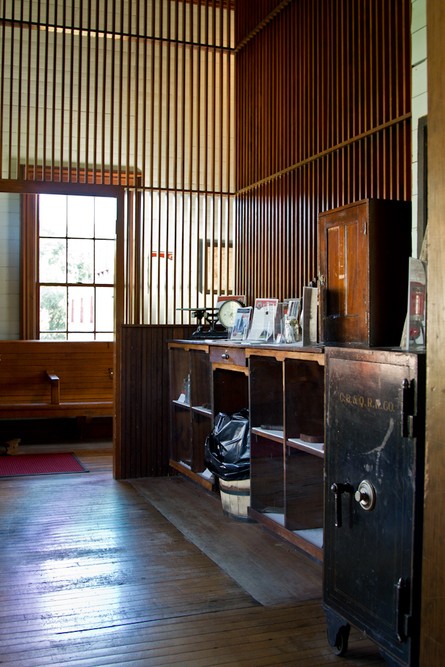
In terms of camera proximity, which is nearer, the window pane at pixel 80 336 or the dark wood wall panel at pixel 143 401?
the dark wood wall panel at pixel 143 401

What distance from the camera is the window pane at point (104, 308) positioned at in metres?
8.72

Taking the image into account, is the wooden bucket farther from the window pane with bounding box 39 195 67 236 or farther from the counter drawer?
the window pane with bounding box 39 195 67 236

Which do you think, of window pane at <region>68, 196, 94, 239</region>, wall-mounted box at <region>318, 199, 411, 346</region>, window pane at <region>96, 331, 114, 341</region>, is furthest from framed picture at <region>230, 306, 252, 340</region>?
window pane at <region>68, 196, 94, 239</region>

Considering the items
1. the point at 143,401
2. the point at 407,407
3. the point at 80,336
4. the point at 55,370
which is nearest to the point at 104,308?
the point at 80,336

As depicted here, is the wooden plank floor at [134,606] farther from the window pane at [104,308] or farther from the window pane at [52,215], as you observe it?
the window pane at [52,215]

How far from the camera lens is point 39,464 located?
6.90m

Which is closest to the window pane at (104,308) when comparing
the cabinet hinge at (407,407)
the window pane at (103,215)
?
the window pane at (103,215)

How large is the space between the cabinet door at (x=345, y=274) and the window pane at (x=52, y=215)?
5274 millimetres

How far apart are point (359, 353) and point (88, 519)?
2.83 meters

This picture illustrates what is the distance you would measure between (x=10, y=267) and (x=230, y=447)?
15.0 ft

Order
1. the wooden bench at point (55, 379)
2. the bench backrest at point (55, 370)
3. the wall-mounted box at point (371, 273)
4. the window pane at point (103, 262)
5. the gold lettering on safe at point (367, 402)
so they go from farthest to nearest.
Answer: the window pane at point (103, 262)
the bench backrest at point (55, 370)
the wooden bench at point (55, 379)
the wall-mounted box at point (371, 273)
the gold lettering on safe at point (367, 402)

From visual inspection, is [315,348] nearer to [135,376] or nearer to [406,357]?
[406,357]

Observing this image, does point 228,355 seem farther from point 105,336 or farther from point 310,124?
point 105,336

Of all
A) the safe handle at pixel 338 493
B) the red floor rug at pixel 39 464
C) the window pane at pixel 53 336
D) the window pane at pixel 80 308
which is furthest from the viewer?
the window pane at pixel 80 308
